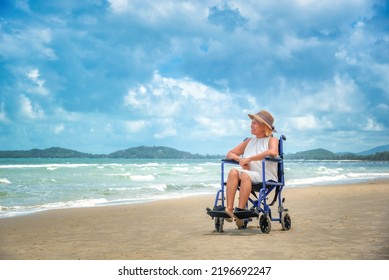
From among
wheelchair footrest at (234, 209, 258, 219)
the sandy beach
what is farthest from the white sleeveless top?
the sandy beach

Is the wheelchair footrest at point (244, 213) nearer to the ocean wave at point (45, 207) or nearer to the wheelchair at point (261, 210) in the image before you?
the wheelchair at point (261, 210)

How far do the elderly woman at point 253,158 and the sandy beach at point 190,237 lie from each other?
0.47 metres

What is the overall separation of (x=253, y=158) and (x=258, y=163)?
0.12 metres

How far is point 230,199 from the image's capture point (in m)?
5.43

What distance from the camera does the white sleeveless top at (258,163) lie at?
5.60 metres

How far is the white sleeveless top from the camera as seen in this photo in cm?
560

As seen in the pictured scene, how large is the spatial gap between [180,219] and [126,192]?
22.6 feet

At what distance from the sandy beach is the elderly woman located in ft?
1.56

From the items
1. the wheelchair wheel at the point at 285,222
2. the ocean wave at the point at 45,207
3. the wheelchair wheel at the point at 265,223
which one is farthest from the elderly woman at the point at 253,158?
the ocean wave at the point at 45,207

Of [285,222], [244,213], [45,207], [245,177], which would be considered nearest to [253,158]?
[245,177]

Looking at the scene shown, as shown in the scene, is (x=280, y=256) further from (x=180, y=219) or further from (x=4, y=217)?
(x=4, y=217)

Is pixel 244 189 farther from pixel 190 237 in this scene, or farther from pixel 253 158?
pixel 190 237

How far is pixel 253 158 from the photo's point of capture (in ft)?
18.4
